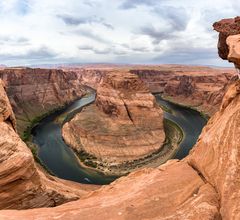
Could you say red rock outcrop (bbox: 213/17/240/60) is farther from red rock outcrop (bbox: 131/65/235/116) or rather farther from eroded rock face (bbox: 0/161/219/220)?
red rock outcrop (bbox: 131/65/235/116)

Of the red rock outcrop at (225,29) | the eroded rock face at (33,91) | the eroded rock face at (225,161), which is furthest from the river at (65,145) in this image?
the eroded rock face at (225,161)

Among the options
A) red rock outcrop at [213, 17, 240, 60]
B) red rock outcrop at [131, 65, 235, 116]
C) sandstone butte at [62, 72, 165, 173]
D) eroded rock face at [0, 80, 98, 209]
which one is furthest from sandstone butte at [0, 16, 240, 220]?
red rock outcrop at [131, 65, 235, 116]

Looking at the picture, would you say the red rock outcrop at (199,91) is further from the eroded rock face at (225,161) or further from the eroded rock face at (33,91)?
the eroded rock face at (225,161)

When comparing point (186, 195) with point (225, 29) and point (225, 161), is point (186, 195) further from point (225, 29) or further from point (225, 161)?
point (225, 29)

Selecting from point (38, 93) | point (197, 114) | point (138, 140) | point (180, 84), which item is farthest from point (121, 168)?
point (180, 84)

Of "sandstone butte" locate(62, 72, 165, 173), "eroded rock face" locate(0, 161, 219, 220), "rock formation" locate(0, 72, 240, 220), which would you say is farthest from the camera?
"sandstone butte" locate(62, 72, 165, 173)

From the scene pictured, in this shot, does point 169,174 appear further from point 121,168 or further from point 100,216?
point 121,168
